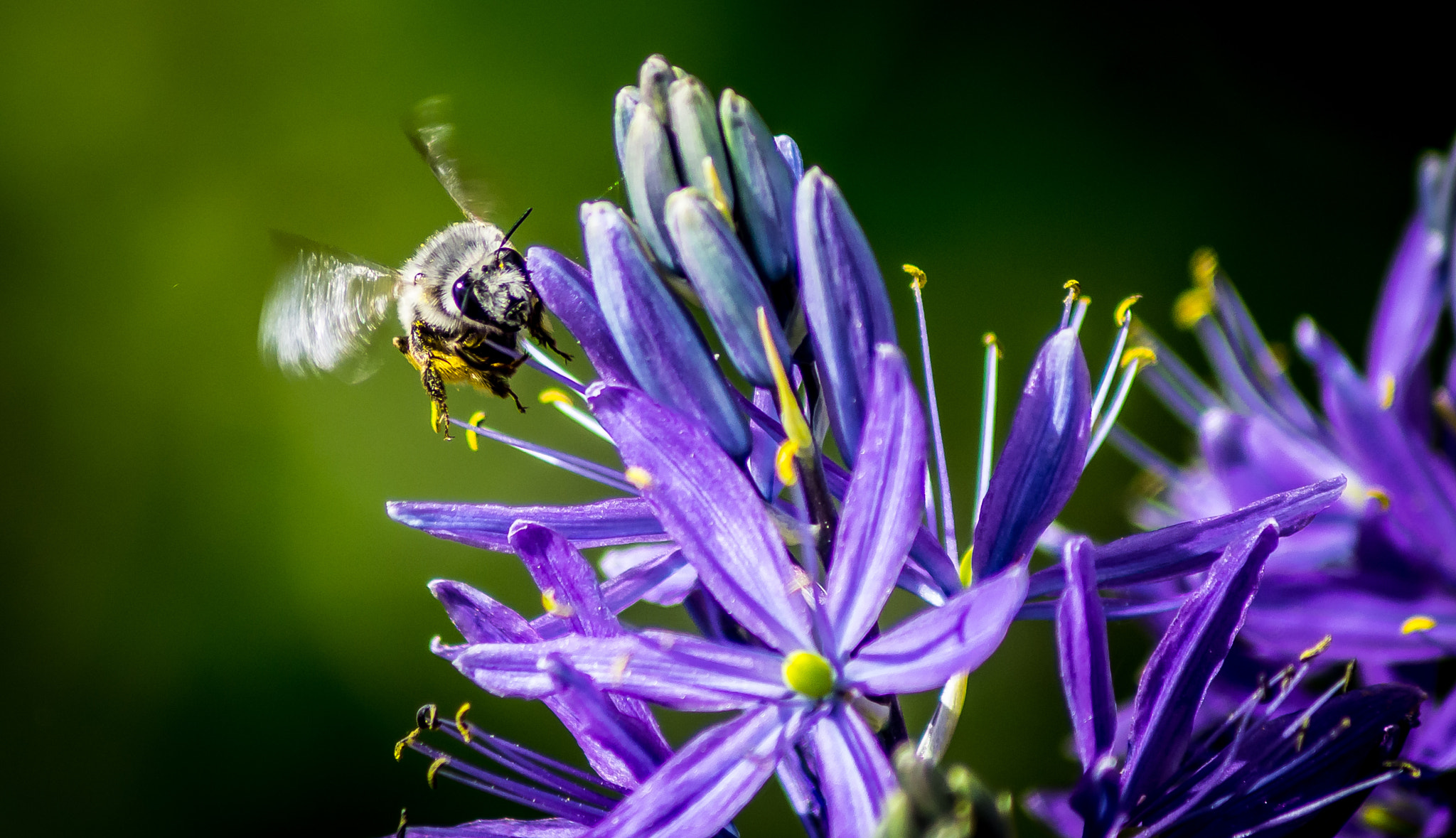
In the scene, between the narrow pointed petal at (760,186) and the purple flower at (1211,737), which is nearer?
the purple flower at (1211,737)

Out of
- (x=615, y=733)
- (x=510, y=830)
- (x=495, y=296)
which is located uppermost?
(x=495, y=296)

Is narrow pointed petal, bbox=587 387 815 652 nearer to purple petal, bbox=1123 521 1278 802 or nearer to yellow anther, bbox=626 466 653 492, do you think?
yellow anther, bbox=626 466 653 492

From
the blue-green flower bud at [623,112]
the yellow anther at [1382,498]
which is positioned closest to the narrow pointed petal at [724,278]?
the blue-green flower bud at [623,112]

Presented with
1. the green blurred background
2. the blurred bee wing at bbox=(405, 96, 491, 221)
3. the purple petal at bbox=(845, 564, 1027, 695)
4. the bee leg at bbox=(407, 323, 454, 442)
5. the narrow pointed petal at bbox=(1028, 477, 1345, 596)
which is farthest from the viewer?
the green blurred background

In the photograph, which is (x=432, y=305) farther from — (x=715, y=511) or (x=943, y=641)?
(x=943, y=641)

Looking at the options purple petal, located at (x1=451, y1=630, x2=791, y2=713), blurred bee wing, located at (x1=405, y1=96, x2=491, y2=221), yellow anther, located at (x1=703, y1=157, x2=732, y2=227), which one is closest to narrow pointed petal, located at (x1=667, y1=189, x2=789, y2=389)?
yellow anther, located at (x1=703, y1=157, x2=732, y2=227)

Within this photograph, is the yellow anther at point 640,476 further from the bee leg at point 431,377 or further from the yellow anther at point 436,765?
the bee leg at point 431,377

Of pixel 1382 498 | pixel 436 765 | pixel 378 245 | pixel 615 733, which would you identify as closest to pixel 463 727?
pixel 436 765
